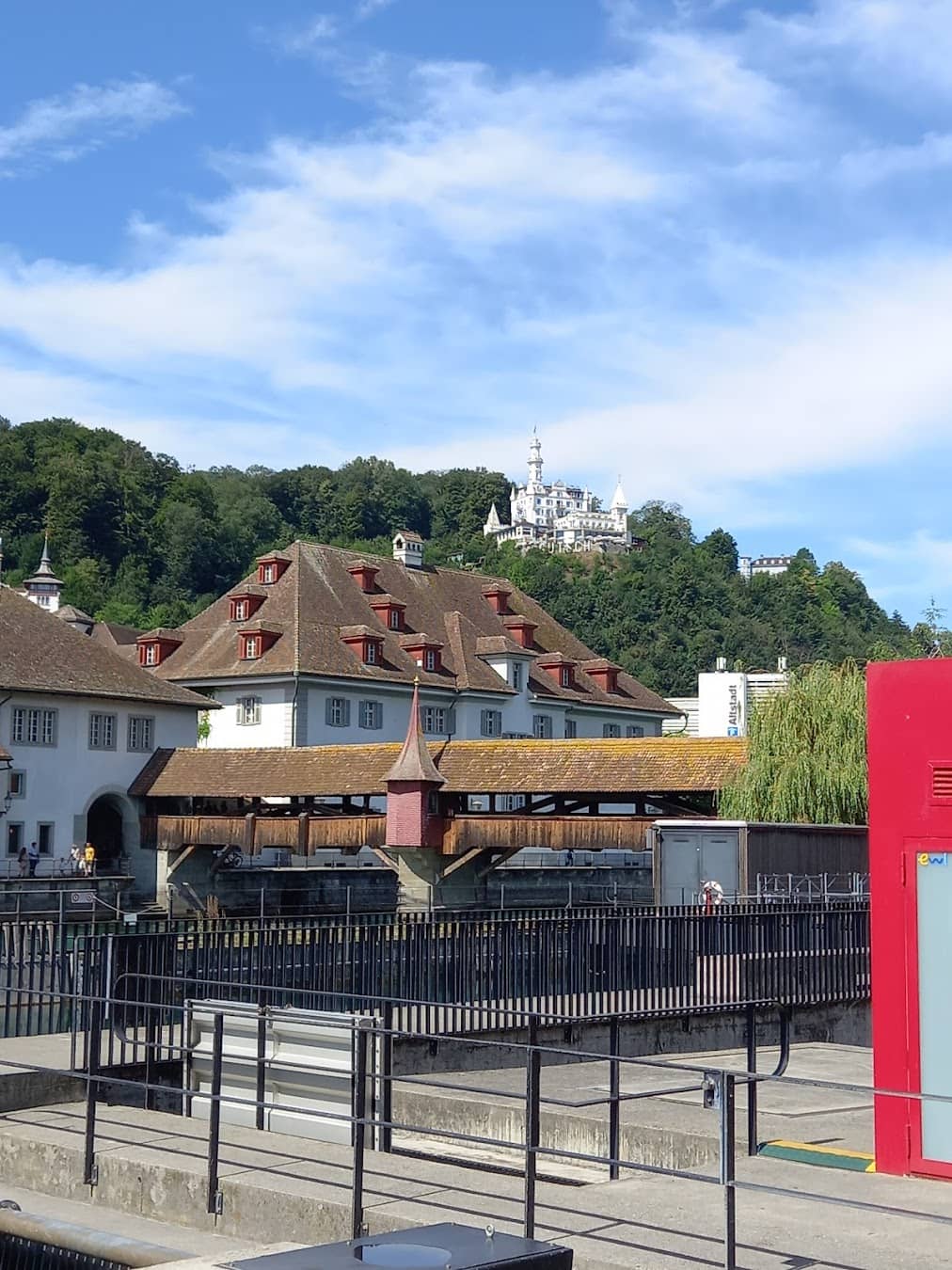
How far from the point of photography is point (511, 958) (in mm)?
16484

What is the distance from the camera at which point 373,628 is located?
5988 centimetres

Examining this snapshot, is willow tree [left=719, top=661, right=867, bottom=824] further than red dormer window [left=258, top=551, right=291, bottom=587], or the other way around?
red dormer window [left=258, top=551, right=291, bottom=587]

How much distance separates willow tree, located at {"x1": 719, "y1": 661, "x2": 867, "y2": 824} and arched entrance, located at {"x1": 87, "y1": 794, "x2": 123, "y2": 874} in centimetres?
1900

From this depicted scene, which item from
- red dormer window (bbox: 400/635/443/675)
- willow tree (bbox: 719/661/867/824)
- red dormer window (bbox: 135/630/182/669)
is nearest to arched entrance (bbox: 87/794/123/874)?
red dormer window (bbox: 135/630/182/669)

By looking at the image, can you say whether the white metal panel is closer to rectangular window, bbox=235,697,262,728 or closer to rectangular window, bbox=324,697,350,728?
rectangular window, bbox=324,697,350,728

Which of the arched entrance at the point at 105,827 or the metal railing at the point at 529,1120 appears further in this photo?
the arched entrance at the point at 105,827

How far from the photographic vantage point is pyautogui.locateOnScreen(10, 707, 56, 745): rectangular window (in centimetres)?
4341

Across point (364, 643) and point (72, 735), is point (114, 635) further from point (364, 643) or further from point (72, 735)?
point (72, 735)

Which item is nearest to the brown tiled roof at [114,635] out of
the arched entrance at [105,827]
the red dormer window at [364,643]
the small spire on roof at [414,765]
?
the red dormer window at [364,643]

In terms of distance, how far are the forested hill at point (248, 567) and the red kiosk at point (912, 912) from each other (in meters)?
97.5

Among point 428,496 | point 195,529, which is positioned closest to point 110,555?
point 195,529

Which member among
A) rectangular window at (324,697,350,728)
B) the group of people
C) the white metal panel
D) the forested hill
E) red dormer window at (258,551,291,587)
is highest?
the forested hill

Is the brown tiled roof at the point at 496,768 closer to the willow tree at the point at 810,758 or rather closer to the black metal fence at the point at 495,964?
the willow tree at the point at 810,758

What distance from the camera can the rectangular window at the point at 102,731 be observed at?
44906 mm
